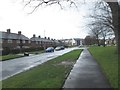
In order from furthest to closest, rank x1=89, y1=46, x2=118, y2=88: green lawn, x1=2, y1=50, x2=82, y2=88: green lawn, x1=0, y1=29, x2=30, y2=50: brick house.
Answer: x1=0, y1=29, x2=30, y2=50: brick house
x1=89, y1=46, x2=118, y2=88: green lawn
x1=2, y1=50, x2=82, y2=88: green lawn

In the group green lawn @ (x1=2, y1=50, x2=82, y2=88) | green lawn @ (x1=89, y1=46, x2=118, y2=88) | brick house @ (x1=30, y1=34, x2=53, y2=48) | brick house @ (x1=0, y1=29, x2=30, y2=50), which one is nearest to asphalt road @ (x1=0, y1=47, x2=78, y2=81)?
green lawn @ (x1=2, y1=50, x2=82, y2=88)

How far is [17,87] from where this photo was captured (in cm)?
916

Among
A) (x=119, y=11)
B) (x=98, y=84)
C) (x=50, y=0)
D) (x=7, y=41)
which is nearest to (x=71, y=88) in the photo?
(x=98, y=84)

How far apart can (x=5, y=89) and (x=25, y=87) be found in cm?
76

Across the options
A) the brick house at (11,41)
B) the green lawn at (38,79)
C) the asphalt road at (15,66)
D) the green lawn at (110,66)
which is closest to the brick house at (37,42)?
the brick house at (11,41)

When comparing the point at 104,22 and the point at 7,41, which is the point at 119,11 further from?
the point at 7,41

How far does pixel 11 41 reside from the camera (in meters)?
75.6

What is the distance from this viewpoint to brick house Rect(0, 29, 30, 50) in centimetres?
6942

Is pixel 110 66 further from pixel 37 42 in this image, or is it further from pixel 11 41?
pixel 37 42

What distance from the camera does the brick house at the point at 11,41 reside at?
6942 centimetres

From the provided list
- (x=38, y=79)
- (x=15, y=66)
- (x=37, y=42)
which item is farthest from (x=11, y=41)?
(x=38, y=79)

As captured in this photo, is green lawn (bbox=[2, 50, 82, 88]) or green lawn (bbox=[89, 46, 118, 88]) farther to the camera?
green lawn (bbox=[89, 46, 118, 88])

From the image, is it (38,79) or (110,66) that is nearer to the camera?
(38,79)

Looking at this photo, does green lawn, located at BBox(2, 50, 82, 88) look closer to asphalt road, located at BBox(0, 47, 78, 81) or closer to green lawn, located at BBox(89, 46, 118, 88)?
asphalt road, located at BBox(0, 47, 78, 81)
